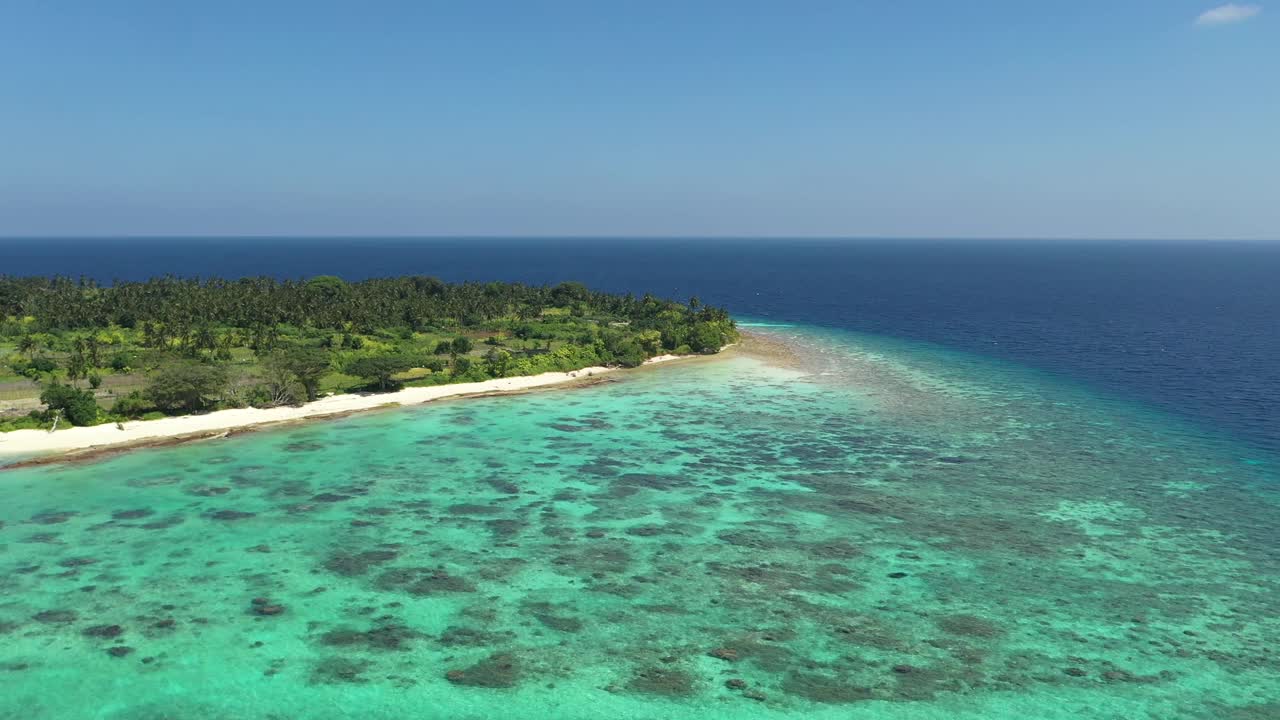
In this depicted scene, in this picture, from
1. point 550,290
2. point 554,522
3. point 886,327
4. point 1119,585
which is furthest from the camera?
point 550,290

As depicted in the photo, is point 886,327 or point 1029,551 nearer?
point 1029,551

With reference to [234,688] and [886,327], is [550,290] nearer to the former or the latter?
[886,327]

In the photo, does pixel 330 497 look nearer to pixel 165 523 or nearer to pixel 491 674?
pixel 165 523

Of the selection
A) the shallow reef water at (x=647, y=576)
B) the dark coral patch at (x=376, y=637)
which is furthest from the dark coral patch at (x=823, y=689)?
the dark coral patch at (x=376, y=637)

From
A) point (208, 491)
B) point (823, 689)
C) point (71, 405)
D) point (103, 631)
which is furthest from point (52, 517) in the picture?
point (823, 689)

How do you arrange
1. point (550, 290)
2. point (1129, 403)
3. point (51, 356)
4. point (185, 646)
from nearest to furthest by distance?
point (185, 646) → point (1129, 403) → point (51, 356) → point (550, 290)

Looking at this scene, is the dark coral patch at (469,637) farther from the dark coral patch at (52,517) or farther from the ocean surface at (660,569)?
the dark coral patch at (52,517)

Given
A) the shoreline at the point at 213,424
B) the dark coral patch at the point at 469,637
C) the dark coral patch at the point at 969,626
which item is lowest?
the dark coral patch at the point at 469,637

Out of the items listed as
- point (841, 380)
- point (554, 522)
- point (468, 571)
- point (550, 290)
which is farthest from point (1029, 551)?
point (550, 290)
